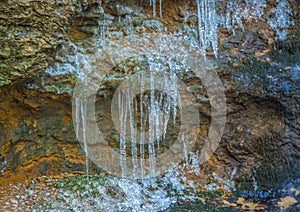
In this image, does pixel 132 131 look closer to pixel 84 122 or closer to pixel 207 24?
pixel 84 122

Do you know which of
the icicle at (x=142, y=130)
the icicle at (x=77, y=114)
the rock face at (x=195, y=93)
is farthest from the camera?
the icicle at (x=142, y=130)

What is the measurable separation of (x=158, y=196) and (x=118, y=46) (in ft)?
5.51

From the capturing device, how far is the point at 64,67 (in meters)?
2.87

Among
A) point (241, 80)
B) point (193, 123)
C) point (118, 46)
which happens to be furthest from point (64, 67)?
point (241, 80)

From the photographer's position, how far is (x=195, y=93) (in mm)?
3240

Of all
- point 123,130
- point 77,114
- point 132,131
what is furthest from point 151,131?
point 77,114

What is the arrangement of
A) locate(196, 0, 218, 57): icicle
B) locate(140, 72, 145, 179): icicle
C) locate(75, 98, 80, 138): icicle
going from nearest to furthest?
locate(75, 98, 80, 138): icicle → locate(140, 72, 145, 179): icicle → locate(196, 0, 218, 57): icicle

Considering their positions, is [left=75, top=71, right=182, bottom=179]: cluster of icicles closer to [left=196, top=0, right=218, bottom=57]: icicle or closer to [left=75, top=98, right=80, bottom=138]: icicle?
[left=75, top=98, right=80, bottom=138]: icicle

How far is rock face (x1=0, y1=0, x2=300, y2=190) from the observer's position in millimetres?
2852

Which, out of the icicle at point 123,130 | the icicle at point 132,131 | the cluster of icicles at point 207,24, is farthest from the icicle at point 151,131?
the cluster of icicles at point 207,24

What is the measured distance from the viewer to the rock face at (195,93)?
2852mm

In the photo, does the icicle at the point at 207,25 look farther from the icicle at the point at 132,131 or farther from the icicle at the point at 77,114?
the icicle at the point at 77,114

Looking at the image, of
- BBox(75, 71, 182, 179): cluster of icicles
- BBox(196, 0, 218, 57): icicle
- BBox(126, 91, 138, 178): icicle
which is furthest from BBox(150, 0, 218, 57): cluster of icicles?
BBox(126, 91, 138, 178): icicle

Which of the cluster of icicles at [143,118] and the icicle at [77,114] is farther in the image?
the cluster of icicles at [143,118]
